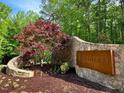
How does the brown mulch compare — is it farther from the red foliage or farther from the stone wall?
the red foliage

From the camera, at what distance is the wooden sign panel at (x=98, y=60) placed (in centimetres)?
1029

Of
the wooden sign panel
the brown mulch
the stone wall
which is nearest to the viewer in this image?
the stone wall

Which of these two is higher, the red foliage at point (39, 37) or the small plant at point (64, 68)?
the red foliage at point (39, 37)

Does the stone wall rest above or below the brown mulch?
above

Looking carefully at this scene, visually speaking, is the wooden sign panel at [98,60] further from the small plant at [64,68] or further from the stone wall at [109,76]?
the small plant at [64,68]

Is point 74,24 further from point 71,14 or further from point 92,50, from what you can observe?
point 92,50

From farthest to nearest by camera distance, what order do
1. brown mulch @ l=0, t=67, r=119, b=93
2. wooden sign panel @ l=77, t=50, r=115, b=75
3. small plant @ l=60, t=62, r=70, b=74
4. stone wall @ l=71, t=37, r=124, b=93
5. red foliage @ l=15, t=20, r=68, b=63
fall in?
red foliage @ l=15, t=20, r=68, b=63, small plant @ l=60, t=62, r=70, b=74, wooden sign panel @ l=77, t=50, r=115, b=75, brown mulch @ l=0, t=67, r=119, b=93, stone wall @ l=71, t=37, r=124, b=93

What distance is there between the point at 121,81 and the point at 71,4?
1673cm

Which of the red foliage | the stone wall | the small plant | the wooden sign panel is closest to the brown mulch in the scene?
the stone wall

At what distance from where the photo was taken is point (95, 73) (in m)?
11.7

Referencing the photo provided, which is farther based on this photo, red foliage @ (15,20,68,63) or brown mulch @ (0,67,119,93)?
red foliage @ (15,20,68,63)

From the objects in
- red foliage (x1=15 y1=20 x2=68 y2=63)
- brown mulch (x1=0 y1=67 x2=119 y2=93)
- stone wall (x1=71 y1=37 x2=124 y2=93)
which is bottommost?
brown mulch (x1=0 y1=67 x2=119 y2=93)

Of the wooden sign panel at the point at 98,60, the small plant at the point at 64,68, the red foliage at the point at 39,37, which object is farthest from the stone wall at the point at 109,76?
the red foliage at the point at 39,37

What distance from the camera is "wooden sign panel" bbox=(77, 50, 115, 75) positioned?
33.8ft
